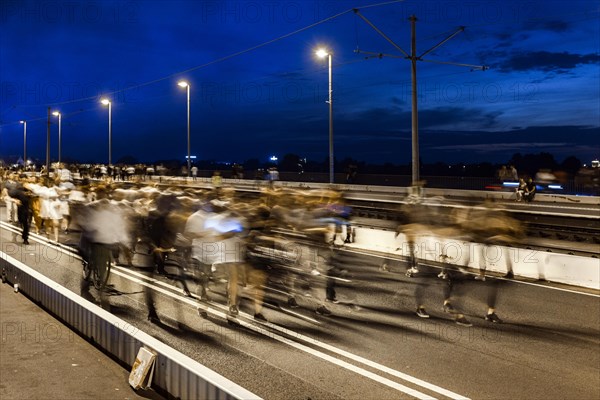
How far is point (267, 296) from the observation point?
10.8 metres

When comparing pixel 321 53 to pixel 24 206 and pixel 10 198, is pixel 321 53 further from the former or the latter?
pixel 24 206

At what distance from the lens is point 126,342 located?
268 inches

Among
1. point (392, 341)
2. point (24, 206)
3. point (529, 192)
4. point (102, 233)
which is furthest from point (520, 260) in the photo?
point (529, 192)


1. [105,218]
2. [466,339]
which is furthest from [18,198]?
[466,339]

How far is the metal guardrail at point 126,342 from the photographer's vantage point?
5.12 metres

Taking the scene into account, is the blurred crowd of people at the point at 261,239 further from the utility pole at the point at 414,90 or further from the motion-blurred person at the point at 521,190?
the motion-blurred person at the point at 521,190

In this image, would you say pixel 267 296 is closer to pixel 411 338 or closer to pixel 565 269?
pixel 411 338

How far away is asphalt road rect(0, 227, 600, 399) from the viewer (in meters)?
6.41

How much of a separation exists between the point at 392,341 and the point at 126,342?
3303 millimetres

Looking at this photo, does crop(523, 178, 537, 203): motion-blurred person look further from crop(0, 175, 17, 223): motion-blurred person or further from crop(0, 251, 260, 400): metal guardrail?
crop(0, 251, 260, 400): metal guardrail

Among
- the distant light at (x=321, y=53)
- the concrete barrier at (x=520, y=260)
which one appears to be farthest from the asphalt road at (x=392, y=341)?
the distant light at (x=321, y=53)

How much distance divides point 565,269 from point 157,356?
29.5 feet

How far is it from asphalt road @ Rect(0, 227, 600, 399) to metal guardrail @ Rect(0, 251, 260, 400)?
0.84 meters

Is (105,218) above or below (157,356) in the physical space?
above
